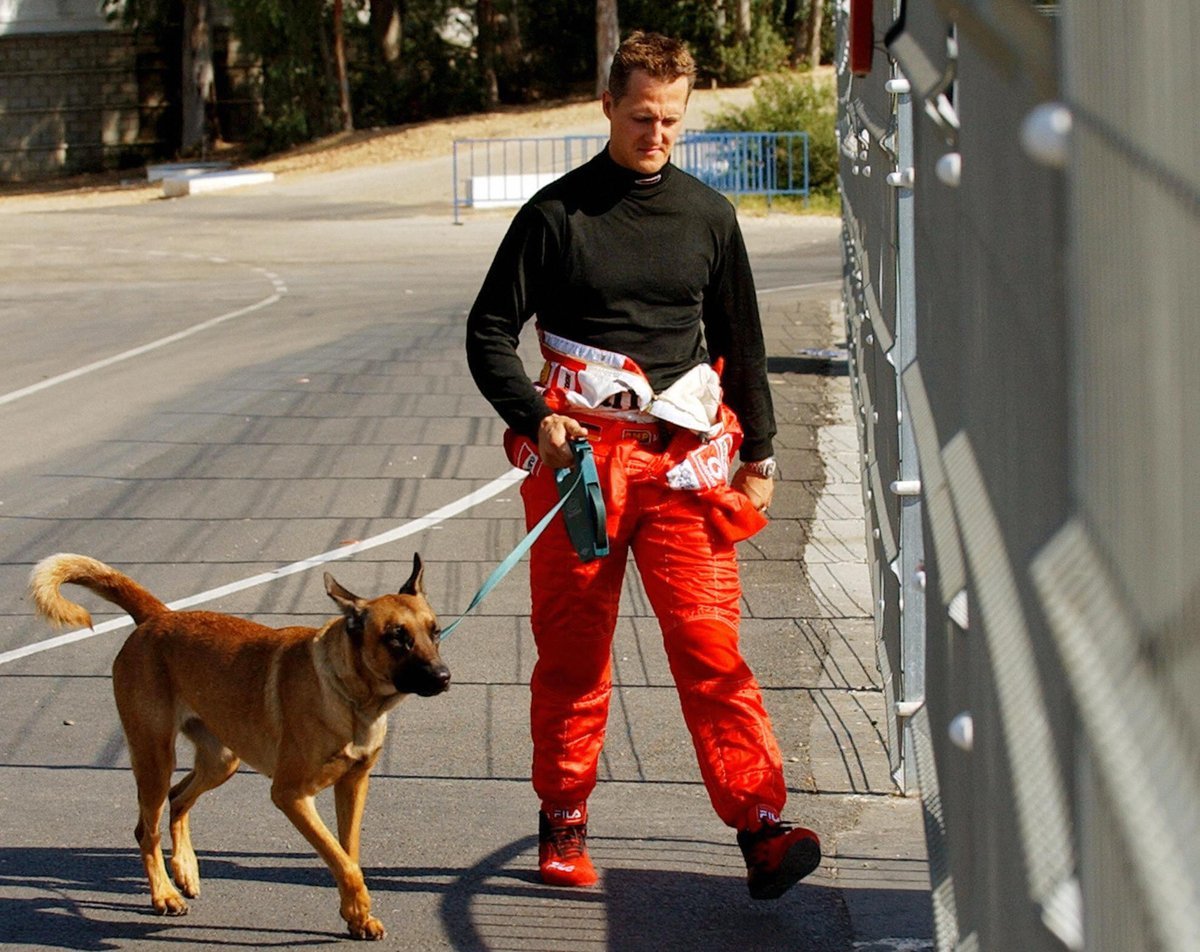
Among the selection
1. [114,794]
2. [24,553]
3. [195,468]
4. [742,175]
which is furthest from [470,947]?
[742,175]

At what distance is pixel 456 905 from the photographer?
4.66 metres

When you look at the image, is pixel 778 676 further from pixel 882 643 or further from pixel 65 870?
pixel 65 870

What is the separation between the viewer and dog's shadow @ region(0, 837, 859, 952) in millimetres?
4445

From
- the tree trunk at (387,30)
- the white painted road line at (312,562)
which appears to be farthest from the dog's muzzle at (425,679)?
the tree trunk at (387,30)

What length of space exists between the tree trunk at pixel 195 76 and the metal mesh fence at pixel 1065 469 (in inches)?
2051

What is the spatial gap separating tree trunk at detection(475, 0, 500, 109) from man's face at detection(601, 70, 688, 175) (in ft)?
155

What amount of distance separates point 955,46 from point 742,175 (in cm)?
3221

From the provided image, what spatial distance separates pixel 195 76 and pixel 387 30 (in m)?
5.83

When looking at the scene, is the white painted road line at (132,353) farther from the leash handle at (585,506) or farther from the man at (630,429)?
the leash handle at (585,506)

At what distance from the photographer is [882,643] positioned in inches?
241

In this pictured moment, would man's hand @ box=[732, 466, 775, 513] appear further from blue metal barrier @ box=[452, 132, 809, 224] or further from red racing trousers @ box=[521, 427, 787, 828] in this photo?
blue metal barrier @ box=[452, 132, 809, 224]

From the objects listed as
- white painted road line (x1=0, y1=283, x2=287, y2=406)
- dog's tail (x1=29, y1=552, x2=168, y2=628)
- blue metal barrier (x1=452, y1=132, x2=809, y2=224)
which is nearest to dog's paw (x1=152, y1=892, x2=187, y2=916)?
dog's tail (x1=29, y1=552, x2=168, y2=628)

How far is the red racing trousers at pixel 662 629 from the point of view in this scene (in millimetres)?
4586

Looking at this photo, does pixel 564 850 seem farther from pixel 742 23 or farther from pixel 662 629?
pixel 742 23
